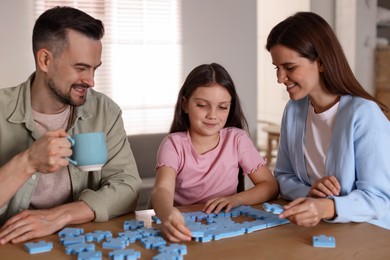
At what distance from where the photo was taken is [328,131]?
1926 mm

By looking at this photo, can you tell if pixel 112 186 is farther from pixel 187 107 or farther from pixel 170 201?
pixel 187 107

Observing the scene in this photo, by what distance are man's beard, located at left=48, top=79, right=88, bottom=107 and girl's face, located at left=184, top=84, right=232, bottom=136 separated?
464mm

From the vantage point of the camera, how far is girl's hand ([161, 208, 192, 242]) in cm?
139

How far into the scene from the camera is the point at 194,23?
16.4ft

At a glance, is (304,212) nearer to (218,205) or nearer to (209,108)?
(218,205)

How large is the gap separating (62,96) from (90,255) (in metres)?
0.82

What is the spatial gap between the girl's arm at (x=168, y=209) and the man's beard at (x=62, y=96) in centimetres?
41

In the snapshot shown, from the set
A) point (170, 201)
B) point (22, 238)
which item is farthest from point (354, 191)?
point (22, 238)

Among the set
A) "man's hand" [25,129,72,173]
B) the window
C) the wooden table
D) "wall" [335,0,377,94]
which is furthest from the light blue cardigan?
"wall" [335,0,377,94]

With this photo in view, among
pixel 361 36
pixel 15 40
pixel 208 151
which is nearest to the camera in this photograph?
pixel 208 151

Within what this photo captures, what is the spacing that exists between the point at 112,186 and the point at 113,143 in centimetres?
20

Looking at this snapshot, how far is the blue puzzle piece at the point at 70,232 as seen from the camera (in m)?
1.44

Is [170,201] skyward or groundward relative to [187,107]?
groundward

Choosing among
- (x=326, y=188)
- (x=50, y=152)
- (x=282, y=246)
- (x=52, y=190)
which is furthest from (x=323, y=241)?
(x=52, y=190)
